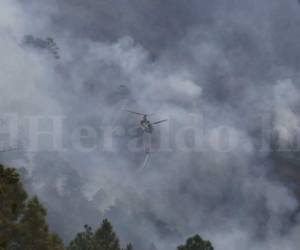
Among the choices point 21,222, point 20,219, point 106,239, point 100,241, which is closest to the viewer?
point 21,222

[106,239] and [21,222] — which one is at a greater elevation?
[21,222]

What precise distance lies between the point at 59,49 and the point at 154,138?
33.5 m

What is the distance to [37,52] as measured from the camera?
371 ft

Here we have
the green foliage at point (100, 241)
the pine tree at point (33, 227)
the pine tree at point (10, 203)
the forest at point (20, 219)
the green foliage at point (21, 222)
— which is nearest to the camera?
the pine tree at point (10, 203)

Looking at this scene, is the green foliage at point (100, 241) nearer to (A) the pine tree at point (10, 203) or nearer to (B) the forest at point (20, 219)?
(B) the forest at point (20, 219)

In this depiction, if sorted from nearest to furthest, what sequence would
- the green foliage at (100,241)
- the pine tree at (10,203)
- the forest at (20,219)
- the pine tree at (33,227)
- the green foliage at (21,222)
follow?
the pine tree at (10,203) < the forest at (20,219) < the green foliage at (21,222) < the pine tree at (33,227) < the green foliage at (100,241)

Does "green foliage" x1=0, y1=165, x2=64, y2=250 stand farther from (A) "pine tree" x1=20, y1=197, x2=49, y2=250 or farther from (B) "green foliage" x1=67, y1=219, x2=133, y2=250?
(B) "green foliage" x1=67, y1=219, x2=133, y2=250

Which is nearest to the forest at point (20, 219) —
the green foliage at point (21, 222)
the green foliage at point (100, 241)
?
the green foliage at point (21, 222)

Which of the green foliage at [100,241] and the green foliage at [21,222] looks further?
the green foliage at [100,241]

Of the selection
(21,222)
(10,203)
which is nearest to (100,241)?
(21,222)

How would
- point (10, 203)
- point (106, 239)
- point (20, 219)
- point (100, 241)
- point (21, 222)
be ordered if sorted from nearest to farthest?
1. point (10, 203)
2. point (21, 222)
3. point (20, 219)
4. point (100, 241)
5. point (106, 239)

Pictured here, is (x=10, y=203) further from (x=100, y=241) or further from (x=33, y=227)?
(x=100, y=241)

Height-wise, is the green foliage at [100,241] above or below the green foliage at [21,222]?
below

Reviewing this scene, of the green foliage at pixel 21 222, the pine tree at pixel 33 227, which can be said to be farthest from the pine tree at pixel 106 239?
the pine tree at pixel 33 227
